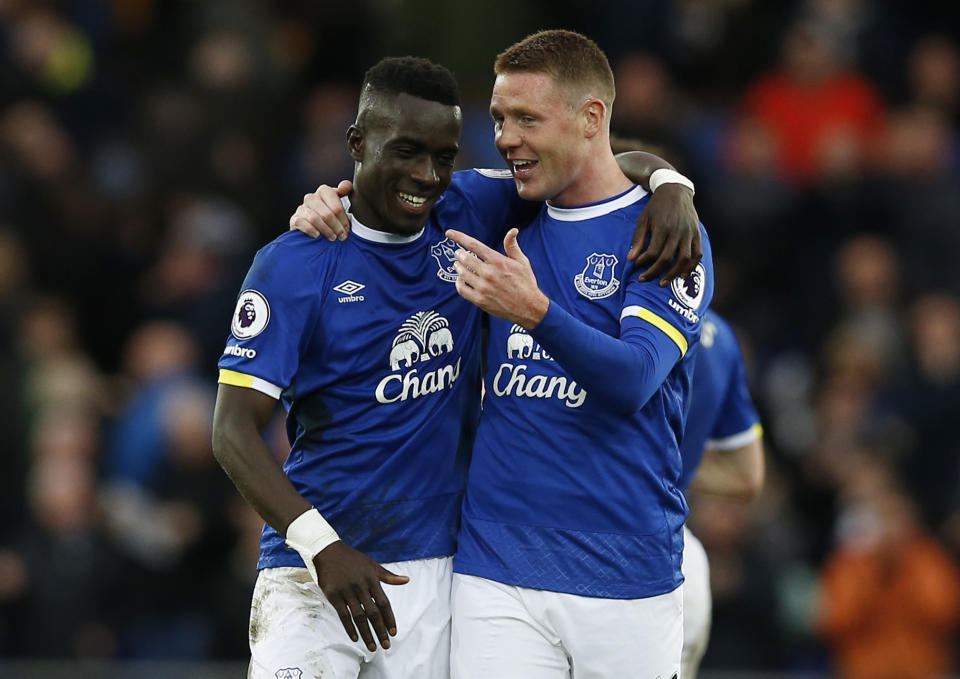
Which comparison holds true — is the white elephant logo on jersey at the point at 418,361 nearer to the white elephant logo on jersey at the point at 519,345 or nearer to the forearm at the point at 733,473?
the white elephant logo on jersey at the point at 519,345

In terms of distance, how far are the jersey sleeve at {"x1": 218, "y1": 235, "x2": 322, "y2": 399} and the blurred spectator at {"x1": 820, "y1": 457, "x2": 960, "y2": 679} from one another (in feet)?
16.4

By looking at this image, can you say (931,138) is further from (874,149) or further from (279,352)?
(279,352)

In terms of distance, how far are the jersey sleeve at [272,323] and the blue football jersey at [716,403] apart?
1.85 meters

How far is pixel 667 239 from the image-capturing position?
5.11 meters

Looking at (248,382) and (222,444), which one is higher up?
(248,382)

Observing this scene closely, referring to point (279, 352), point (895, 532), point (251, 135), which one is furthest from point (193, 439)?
point (279, 352)

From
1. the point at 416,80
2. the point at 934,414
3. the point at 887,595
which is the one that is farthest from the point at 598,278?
the point at 934,414

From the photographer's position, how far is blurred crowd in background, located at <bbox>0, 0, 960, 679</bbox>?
924 centimetres

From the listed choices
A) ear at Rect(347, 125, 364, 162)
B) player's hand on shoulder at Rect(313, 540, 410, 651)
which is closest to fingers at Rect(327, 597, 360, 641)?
player's hand on shoulder at Rect(313, 540, 410, 651)

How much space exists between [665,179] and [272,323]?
1419 millimetres

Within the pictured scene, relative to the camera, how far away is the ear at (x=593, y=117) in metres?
5.29

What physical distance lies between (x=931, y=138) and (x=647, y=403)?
21.7ft

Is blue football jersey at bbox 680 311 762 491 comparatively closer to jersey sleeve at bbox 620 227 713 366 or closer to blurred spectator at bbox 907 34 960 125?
jersey sleeve at bbox 620 227 713 366

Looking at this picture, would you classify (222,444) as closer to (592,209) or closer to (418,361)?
(418,361)
